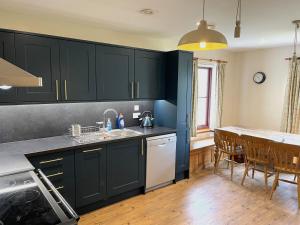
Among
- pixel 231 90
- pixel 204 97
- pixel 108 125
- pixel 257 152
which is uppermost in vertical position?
pixel 231 90

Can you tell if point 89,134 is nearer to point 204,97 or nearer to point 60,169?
point 60,169

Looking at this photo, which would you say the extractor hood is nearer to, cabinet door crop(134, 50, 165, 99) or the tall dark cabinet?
cabinet door crop(134, 50, 165, 99)

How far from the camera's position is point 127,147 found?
10.0 feet

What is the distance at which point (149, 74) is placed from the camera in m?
3.53

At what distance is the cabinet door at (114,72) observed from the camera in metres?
3.03

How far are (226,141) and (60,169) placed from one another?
2708 millimetres

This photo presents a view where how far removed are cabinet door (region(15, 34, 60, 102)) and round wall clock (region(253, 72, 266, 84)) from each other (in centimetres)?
432

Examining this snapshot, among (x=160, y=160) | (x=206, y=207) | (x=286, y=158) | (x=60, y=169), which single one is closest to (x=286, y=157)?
(x=286, y=158)

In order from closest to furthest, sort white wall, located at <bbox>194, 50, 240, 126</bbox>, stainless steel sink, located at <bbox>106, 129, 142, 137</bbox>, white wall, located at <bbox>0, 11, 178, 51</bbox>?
white wall, located at <bbox>0, 11, 178, 51</bbox> < stainless steel sink, located at <bbox>106, 129, 142, 137</bbox> < white wall, located at <bbox>194, 50, 240, 126</bbox>

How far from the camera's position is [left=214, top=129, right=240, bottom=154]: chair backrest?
3.74m

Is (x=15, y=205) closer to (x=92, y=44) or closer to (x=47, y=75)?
(x=47, y=75)

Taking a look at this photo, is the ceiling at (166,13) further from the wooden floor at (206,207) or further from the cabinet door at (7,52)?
the wooden floor at (206,207)

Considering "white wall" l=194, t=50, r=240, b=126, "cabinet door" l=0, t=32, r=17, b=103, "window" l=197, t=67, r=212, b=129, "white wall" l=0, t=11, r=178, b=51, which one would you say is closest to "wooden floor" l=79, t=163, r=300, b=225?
"cabinet door" l=0, t=32, r=17, b=103

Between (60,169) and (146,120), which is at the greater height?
(146,120)
